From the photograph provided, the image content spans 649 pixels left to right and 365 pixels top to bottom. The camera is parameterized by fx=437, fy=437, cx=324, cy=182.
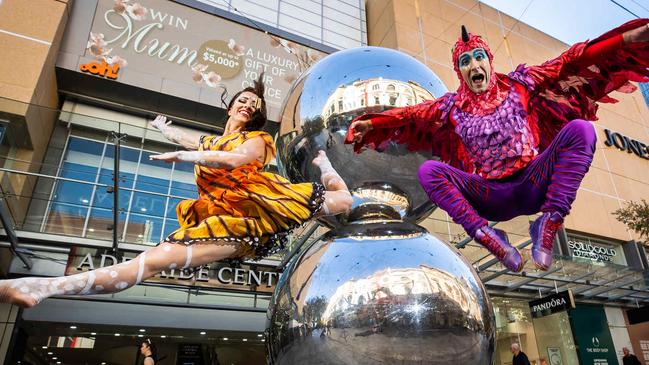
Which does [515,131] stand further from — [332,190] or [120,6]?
[120,6]

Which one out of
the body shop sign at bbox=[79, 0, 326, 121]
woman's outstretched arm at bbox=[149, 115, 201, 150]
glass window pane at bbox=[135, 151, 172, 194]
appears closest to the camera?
woman's outstretched arm at bbox=[149, 115, 201, 150]

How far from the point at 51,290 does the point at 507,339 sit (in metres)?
11.1

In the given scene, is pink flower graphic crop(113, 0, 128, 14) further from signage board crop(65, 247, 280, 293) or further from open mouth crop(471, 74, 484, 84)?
open mouth crop(471, 74, 484, 84)

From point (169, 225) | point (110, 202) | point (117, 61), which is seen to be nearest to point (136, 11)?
point (117, 61)

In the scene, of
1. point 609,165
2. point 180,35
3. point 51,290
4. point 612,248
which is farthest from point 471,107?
point 609,165

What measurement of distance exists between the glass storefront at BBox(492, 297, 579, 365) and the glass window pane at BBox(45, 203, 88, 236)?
8958 millimetres

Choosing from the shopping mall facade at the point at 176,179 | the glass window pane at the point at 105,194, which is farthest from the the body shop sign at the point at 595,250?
the glass window pane at the point at 105,194

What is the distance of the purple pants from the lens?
1.35m

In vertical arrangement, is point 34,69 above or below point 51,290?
above

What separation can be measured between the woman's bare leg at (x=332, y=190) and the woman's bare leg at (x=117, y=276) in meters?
0.38

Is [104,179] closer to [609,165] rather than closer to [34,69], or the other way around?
[34,69]

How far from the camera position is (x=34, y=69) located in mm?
8031

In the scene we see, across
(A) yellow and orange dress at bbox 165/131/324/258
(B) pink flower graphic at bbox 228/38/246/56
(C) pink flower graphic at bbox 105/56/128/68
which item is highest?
(B) pink flower graphic at bbox 228/38/246/56

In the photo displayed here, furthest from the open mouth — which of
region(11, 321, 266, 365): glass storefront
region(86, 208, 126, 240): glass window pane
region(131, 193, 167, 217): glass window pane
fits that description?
region(11, 321, 266, 365): glass storefront
